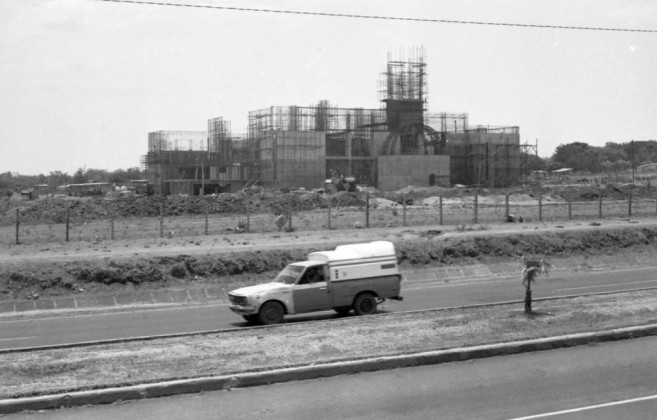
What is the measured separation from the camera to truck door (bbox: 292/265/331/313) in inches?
734

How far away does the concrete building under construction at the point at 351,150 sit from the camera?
8138 centimetres

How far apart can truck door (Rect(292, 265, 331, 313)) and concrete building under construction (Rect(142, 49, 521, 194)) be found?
57506 millimetres

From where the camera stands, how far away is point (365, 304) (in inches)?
755

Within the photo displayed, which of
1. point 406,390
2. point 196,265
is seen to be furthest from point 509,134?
point 406,390

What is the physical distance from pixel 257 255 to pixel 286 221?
35.0 ft

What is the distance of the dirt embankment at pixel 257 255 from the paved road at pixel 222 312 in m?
3.55

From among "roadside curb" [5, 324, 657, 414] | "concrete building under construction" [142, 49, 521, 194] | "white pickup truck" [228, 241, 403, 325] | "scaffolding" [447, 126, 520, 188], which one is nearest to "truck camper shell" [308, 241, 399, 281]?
"white pickup truck" [228, 241, 403, 325]

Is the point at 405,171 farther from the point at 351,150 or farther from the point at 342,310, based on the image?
the point at 342,310

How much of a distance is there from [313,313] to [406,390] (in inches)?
383

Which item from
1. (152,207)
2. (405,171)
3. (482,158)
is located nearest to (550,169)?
(482,158)

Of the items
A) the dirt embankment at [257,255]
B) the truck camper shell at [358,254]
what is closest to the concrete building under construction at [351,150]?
the dirt embankment at [257,255]

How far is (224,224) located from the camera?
41.0 meters

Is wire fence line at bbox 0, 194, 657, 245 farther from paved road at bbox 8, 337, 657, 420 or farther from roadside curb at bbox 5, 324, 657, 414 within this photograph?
paved road at bbox 8, 337, 657, 420

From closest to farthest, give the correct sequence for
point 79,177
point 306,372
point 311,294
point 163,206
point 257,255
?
point 306,372 < point 311,294 < point 257,255 < point 163,206 < point 79,177
